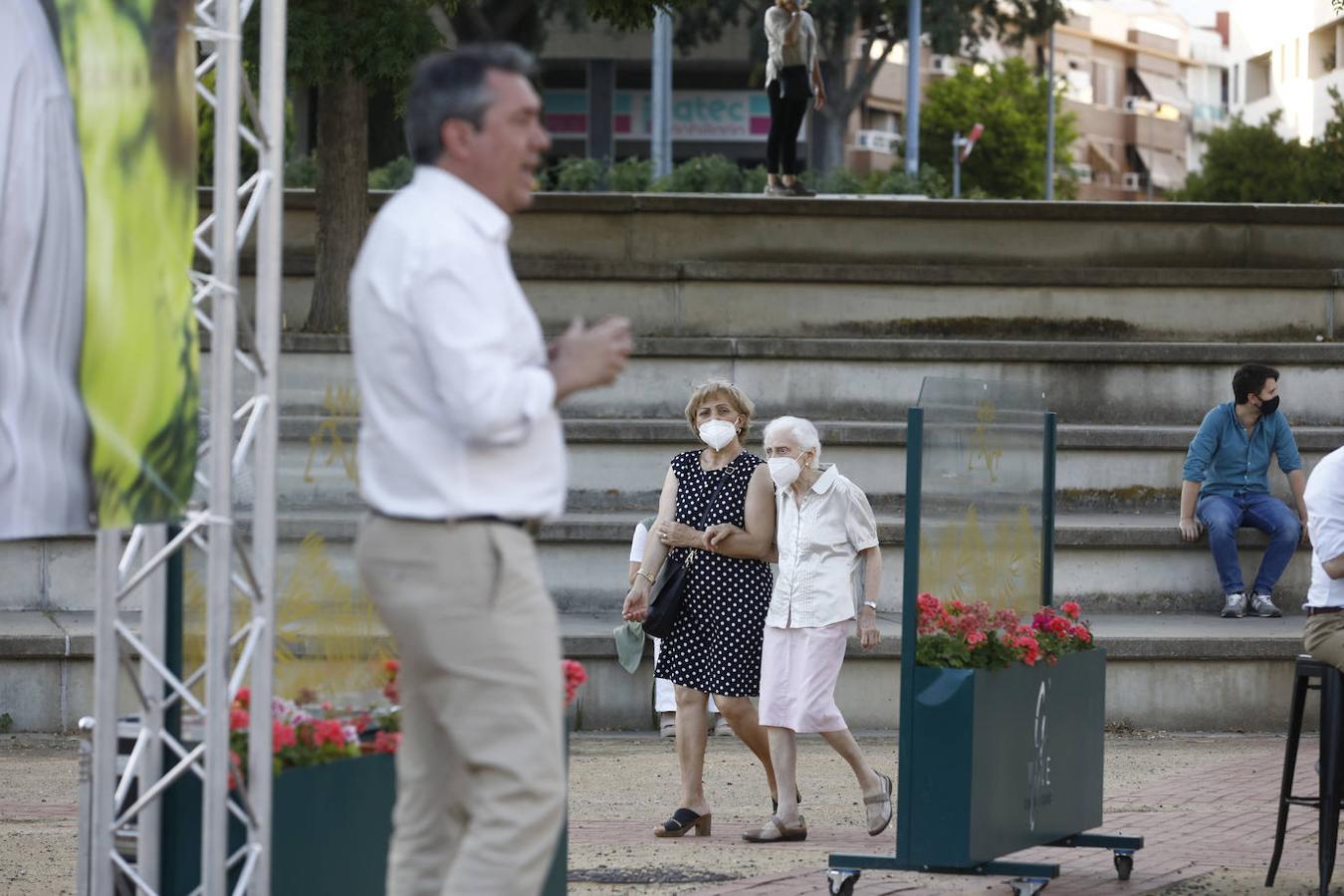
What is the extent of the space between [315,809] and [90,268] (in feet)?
4.64

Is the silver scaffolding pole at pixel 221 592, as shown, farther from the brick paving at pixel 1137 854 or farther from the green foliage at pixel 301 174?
the green foliage at pixel 301 174

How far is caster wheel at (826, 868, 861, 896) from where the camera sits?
7058 millimetres

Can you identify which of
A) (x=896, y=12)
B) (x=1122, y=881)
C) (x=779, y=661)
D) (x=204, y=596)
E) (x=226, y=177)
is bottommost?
(x=1122, y=881)

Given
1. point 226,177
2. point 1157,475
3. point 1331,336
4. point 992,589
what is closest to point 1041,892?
point 992,589

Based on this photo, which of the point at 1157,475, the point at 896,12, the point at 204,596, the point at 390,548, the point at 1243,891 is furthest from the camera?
the point at 896,12

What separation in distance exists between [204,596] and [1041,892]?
324 cm

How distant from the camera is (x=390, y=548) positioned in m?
4.18

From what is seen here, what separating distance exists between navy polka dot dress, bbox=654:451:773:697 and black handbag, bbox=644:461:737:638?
2 centimetres

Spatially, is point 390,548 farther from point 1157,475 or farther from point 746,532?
point 1157,475

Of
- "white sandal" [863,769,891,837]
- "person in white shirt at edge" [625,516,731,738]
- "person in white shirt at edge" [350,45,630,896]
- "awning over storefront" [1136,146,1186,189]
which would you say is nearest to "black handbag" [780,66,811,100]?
"person in white shirt at edge" [625,516,731,738]

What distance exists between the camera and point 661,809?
941 cm

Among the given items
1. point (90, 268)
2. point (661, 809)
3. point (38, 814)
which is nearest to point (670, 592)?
point (661, 809)

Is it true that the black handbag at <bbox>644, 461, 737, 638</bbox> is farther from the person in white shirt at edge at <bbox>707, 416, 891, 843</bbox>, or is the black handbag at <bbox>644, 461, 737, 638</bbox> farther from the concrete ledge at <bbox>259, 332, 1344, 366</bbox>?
the concrete ledge at <bbox>259, 332, 1344, 366</bbox>

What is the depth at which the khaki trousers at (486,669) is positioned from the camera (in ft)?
13.5
